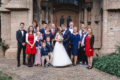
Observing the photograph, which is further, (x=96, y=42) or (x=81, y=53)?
(x=96, y=42)

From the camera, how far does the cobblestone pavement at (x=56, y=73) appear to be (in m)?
5.93

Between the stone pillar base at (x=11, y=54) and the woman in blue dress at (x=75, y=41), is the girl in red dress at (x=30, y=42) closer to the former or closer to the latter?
the woman in blue dress at (x=75, y=41)

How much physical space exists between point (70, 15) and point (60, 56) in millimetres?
5170

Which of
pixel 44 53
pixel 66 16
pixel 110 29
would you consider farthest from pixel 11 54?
pixel 110 29

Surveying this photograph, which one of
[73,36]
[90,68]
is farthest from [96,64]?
[73,36]

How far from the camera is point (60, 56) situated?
7.14m

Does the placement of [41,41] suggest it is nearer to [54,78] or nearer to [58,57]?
[58,57]

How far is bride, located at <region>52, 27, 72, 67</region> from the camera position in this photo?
712 centimetres

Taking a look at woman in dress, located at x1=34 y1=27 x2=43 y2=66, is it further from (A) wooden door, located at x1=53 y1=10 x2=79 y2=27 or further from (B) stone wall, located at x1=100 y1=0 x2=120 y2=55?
(A) wooden door, located at x1=53 y1=10 x2=79 y2=27

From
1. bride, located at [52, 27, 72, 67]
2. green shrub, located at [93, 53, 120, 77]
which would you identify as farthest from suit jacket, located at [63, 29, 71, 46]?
green shrub, located at [93, 53, 120, 77]

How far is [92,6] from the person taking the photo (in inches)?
417

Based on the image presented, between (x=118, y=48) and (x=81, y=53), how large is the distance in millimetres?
1947

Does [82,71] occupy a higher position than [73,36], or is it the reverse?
[73,36]

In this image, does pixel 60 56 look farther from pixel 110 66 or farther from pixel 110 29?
pixel 110 29
